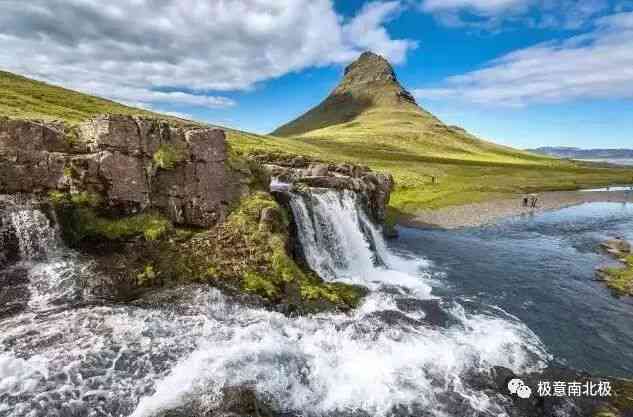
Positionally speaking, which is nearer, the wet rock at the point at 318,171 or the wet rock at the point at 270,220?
the wet rock at the point at 270,220

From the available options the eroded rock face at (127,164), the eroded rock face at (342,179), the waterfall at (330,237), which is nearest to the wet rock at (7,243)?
the eroded rock face at (127,164)

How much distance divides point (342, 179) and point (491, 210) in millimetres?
40592

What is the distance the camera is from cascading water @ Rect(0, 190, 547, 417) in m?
16.3

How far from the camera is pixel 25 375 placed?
1620 cm

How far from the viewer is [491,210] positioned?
76.8 metres

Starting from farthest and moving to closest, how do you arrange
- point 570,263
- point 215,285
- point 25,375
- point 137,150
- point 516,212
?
point 516,212
point 570,263
point 137,150
point 215,285
point 25,375

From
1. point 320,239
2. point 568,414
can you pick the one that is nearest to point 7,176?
point 320,239

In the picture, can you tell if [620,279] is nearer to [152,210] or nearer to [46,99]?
[152,210]

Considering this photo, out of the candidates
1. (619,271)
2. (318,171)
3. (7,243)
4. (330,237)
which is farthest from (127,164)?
(619,271)

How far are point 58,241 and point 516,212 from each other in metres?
74.1

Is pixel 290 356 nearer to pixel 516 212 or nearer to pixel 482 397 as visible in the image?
pixel 482 397

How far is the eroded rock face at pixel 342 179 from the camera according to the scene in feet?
156

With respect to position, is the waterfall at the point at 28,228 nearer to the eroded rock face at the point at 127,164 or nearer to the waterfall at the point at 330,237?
the eroded rock face at the point at 127,164

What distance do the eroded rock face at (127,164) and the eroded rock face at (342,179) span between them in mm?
17107
